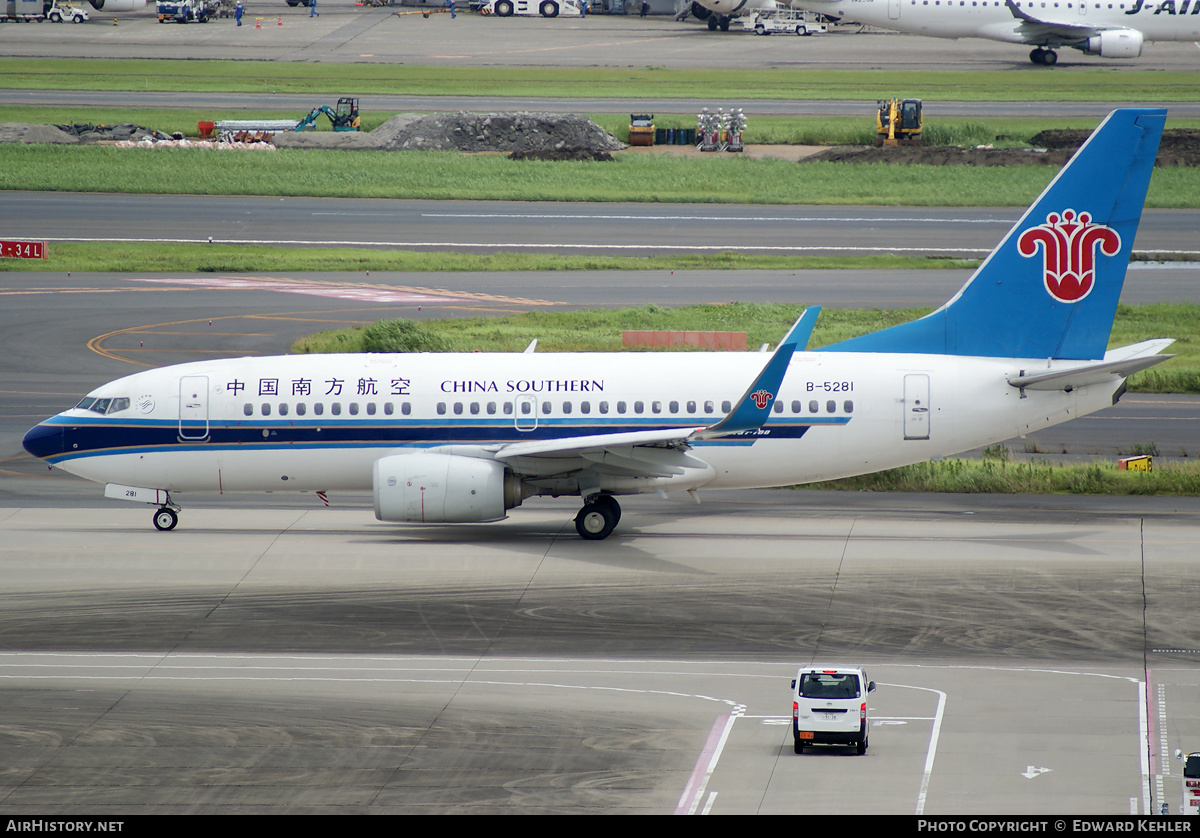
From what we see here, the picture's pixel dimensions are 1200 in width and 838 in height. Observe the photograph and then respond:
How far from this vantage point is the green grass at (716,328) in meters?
46.3

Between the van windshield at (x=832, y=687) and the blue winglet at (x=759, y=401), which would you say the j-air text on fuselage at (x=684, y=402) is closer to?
the blue winglet at (x=759, y=401)

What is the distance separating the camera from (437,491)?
29719mm

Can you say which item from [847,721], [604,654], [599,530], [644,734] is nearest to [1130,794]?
[847,721]

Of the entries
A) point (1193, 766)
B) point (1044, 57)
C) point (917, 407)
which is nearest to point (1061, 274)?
point (917, 407)

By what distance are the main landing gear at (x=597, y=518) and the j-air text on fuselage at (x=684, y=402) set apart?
5 centimetres

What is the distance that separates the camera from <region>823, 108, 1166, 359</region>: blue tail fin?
3119 cm

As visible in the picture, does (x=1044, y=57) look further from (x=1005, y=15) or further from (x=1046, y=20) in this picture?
(x=1005, y=15)

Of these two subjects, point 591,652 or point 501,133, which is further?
point 501,133

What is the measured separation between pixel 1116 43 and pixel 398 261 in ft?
260

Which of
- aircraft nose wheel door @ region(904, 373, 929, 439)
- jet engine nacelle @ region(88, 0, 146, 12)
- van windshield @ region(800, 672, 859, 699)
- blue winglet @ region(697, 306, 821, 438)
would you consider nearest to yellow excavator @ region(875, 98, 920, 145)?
aircraft nose wheel door @ region(904, 373, 929, 439)

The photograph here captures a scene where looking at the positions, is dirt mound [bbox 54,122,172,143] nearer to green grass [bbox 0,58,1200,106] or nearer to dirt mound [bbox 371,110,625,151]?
dirt mound [bbox 371,110,625,151]

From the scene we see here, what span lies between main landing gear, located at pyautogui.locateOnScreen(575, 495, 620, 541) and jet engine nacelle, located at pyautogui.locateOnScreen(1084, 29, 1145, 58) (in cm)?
Answer: 9966

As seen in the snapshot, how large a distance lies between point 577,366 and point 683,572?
5.86 meters

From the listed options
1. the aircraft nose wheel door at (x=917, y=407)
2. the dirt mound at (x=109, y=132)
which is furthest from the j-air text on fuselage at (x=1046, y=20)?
the aircraft nose wheel door at (x=917, y=407)
